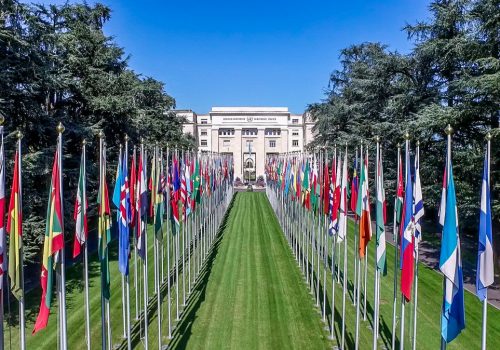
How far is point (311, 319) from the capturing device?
13.4 metres

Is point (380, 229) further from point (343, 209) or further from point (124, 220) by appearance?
point (124, 220)

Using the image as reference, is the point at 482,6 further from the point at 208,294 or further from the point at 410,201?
the point at 208,294

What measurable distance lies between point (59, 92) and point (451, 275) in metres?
19.8

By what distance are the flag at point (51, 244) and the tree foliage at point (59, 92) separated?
306 inches

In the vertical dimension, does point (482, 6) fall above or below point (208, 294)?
above

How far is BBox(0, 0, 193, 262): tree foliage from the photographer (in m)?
14.9

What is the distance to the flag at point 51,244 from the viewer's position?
21.6 feet

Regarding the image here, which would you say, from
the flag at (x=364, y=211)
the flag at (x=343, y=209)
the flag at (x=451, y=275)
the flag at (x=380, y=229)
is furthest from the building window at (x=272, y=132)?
the flag at (x=451, y=275)

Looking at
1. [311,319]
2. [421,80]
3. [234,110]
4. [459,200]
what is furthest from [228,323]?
[234,110]

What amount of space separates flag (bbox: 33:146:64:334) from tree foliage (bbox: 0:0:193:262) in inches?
306

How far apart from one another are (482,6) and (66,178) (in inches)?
755

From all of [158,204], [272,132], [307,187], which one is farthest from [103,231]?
[272,132]

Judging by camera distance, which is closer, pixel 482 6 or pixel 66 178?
pixel 482 6

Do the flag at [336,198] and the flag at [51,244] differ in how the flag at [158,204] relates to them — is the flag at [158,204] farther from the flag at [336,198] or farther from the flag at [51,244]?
the flag at [51,244]
